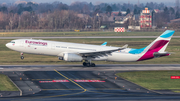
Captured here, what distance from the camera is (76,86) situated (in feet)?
122

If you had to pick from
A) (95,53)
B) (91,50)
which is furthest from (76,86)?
(91,50)

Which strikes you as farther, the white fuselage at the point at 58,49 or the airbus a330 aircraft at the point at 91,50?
the white fuselage at the point at 58,49

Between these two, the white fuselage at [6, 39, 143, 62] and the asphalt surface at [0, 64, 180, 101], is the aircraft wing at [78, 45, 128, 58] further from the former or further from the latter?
the asphalt surface at [0, 64, 180, 101]

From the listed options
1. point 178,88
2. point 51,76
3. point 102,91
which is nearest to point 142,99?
point 102,91

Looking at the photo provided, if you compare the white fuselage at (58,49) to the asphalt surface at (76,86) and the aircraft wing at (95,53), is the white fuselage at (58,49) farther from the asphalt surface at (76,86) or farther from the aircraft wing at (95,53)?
the asphalt surface at (76,86)

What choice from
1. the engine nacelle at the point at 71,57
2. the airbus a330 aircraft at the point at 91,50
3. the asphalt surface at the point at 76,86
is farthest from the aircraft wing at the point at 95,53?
the asphalt surface at the point at 76,86

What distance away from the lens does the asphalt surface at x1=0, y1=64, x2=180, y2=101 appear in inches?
1242

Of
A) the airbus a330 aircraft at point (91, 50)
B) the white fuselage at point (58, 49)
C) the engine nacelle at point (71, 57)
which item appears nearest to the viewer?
the engine nacelle at point (71, 57)

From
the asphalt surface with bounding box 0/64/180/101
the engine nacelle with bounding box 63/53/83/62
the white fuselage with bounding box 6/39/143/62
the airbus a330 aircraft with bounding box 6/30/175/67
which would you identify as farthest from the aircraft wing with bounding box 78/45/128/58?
the asphalt surface with bounding box 0/64/180/101

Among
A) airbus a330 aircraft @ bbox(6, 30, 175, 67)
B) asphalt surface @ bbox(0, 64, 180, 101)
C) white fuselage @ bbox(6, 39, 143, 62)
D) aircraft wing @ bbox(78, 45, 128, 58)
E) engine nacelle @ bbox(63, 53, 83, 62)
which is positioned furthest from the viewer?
white fuselage @ bbox(6, 39, 143, 62)

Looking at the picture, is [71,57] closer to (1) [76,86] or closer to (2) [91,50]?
(2) [91,50]

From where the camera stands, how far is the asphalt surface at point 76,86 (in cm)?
3154

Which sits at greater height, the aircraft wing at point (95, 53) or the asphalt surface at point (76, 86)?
the aircraft wing at point (95, 53)

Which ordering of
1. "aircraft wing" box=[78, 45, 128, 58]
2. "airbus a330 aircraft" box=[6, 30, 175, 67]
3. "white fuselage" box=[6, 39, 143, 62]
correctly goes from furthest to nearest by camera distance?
"white fuselage" box=[6, 39, 143, 62]
"airbus a330 aircraft" box=[6, 30, 175, 67]
"aircraft wing" box=[78, 45, 128, 58]
